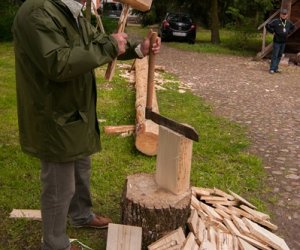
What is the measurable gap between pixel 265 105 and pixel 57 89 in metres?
6.94

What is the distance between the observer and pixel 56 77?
2.62 metres

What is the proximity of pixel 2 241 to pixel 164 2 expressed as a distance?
25120 millimetres

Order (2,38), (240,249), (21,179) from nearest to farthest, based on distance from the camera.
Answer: (240,249), (21,179), (2,38)

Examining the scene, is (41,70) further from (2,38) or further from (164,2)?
(164,2)

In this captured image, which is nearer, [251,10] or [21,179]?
[21,179]

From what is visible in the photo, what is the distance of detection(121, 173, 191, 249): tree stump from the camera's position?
3.47m

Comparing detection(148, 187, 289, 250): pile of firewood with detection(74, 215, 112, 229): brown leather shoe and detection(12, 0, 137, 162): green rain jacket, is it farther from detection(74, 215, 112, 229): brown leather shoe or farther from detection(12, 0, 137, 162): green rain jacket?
detection(12, 0, 137, 162): green rain jacket

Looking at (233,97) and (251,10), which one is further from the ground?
(251,10)

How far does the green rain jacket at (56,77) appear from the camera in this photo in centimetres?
259

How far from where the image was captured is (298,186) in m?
5.20

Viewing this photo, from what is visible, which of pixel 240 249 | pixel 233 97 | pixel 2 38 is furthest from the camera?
pixel 2 38

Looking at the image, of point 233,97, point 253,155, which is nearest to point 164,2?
point 233,97

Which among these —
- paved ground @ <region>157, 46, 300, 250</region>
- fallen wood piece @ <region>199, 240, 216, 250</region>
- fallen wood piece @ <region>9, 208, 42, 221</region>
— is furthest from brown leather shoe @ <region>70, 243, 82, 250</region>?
paved ground @ <region>157, 46, 300, 250</region>

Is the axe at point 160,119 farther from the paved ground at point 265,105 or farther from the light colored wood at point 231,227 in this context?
the paved ground at point 265,105
